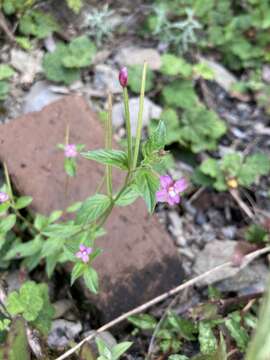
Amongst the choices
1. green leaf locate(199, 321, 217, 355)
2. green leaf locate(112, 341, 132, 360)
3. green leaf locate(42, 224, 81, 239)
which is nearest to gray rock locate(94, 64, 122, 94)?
green leaf locate(42, 224, 81, 239)

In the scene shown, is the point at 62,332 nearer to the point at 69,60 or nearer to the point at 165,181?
the point at 165,181

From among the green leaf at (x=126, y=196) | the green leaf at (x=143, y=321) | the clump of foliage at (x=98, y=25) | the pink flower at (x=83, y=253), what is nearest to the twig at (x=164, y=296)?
the green leaf at (x=143, y=321)

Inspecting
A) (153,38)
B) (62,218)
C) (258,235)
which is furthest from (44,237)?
(153,38)

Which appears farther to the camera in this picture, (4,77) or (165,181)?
(4,77)

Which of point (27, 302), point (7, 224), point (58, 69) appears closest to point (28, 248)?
point (7, 224)

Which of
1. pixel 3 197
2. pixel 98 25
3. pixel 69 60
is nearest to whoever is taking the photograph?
pixel 3 197

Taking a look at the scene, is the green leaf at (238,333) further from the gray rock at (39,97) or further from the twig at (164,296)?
the gray rock at (39,97)
